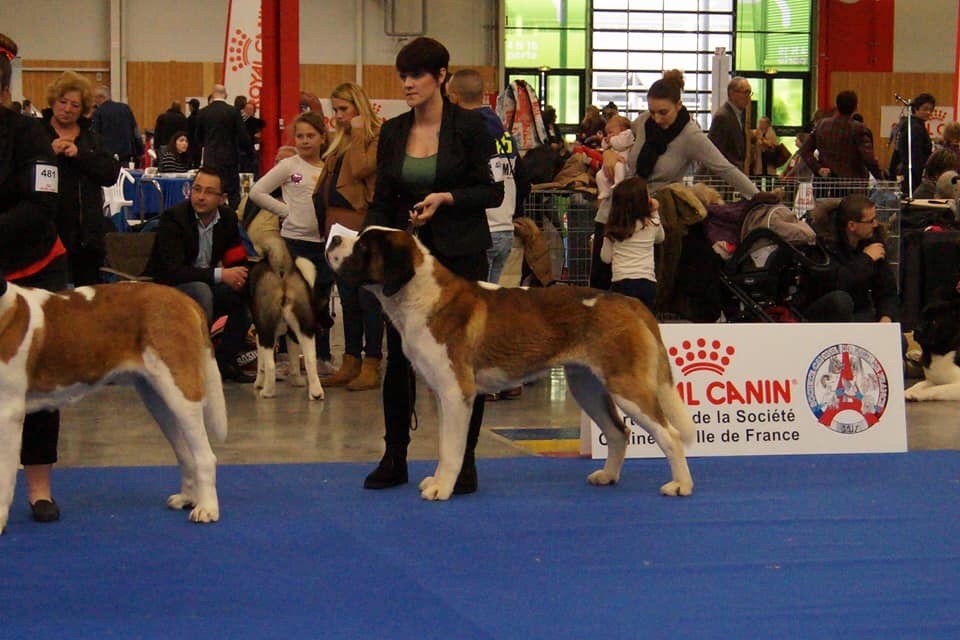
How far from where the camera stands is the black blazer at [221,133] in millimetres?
Result: 14164

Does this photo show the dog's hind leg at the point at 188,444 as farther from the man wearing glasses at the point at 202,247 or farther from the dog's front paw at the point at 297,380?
the dog's front paw at the point at 297,380

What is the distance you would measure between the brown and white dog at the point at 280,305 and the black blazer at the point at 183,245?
27 centimetres

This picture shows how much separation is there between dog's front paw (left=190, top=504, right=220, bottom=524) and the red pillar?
697 cm

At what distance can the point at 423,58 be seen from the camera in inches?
201

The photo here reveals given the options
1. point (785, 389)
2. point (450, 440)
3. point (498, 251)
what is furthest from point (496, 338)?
point (498, 251)

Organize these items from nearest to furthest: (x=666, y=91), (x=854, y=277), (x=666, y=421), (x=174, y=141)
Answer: (x=666, y=421) → (x=666, y=91) → (x=854, y=277) → (x=174, y=141)

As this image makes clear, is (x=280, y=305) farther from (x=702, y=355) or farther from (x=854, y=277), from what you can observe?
(x=854, y=277)

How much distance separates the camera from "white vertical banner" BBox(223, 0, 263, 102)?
47.0ft

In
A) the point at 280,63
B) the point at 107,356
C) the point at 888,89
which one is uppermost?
the point at 888,89

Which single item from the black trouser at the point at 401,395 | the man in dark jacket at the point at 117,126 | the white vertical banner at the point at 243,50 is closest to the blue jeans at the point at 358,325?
the black trouser at the point at 401,395

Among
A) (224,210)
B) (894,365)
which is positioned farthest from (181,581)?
(224,210)

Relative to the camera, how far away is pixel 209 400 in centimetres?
480

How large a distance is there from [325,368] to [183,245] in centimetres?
155

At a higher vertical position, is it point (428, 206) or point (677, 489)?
point (428, 206)
